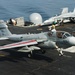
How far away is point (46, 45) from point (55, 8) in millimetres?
154637

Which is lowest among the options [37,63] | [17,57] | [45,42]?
[37,63]

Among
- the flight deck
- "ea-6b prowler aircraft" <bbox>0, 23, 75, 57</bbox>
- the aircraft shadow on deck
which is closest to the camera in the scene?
the flight deck

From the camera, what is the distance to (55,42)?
33.3 m

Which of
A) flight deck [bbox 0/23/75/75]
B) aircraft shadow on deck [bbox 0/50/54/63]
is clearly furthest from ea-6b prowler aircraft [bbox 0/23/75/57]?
flight deck [bbox 0/23/75/75]

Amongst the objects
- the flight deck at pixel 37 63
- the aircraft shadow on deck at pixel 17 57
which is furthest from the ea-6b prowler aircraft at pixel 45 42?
the flight deck at pixel 37 63

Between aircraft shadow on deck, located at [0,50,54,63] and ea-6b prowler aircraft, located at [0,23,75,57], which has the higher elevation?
ea-6b prowler aircraft, located at [0,23,75,57]

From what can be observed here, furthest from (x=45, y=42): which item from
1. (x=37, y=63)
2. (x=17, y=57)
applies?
(x=17, y=57)

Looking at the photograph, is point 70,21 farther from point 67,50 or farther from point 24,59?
point 24,59

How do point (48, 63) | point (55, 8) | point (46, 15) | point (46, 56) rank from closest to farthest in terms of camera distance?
point (48, 63) < point (46, 56) < point (46, 15) < point (55, 8)

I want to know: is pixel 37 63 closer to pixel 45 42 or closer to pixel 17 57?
pixel 45 42

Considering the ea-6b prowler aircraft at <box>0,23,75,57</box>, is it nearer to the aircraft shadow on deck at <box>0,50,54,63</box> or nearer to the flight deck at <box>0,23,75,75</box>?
the aircraft shadow on deck at <box>0,50,54,63</box>

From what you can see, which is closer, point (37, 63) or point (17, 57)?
point (37, 63)

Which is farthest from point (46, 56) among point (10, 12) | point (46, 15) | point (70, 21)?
point (10, 12)

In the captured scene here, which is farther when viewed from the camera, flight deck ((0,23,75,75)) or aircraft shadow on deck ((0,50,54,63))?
aircraft shadow on deck ((0,50,54,63))
